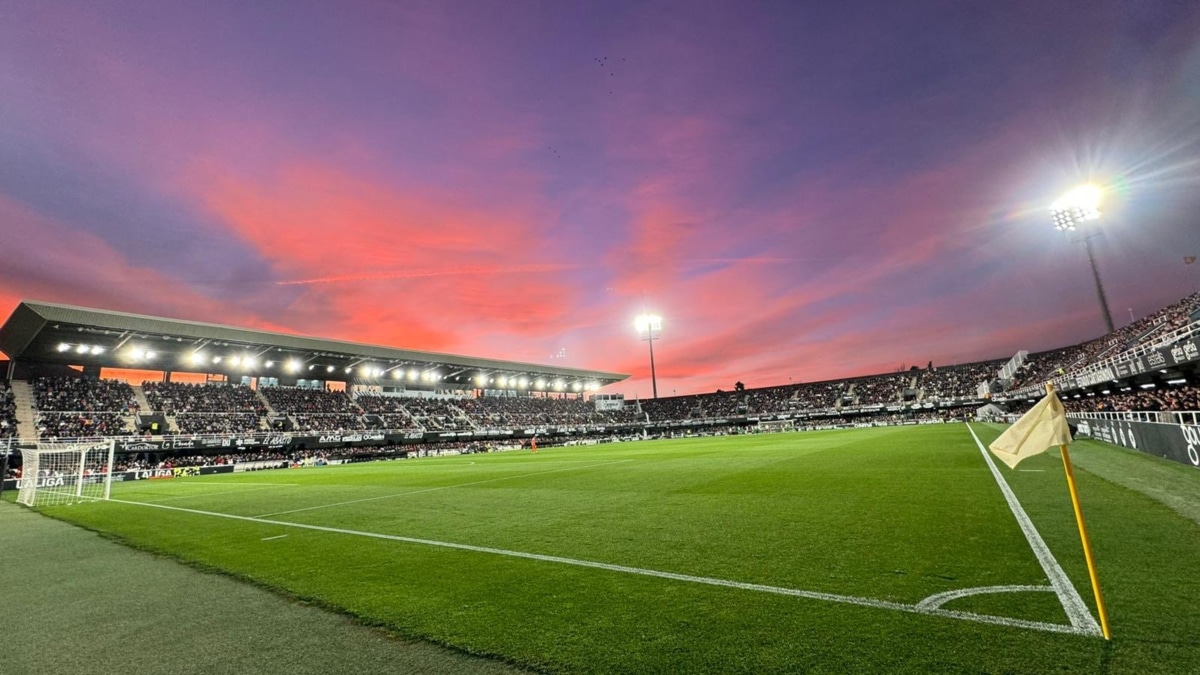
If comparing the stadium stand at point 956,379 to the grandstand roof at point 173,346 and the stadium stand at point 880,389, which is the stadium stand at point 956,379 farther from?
the grandstand roof at point 173,346

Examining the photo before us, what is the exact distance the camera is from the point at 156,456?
4100 centimetres

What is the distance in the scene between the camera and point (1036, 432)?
12.2 feet

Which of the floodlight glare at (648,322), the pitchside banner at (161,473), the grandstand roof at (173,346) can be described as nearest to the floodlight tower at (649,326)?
the floodlight glare at (648,322)

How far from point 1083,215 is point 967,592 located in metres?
53.8

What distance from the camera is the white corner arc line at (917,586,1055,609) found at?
4270 mm

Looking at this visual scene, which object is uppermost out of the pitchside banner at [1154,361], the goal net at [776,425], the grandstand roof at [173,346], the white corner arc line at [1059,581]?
the grandstand roof at [173,346]

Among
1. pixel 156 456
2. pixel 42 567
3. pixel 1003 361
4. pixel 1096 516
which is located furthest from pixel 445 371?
pixel 1003 361

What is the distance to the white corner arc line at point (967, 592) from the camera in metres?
4.27

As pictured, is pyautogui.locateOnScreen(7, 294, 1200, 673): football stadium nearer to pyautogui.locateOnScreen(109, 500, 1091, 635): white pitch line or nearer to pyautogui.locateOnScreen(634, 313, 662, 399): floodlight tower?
pyautogui.locateOnScreen(109, 500, 1091, 635): white pitch line

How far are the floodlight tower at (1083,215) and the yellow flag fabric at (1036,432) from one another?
51961 mm

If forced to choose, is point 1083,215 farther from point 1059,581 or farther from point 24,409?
point 24,409

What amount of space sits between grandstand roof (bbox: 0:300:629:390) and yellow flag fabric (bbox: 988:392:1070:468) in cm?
5276

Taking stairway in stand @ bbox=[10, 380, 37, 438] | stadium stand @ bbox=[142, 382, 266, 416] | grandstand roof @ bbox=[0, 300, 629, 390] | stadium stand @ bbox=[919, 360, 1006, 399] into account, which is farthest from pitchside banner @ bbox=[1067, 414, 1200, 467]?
stadium stand @ bbox=[142, 382, 266, 416]

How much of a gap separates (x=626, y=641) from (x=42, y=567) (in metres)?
9.81
